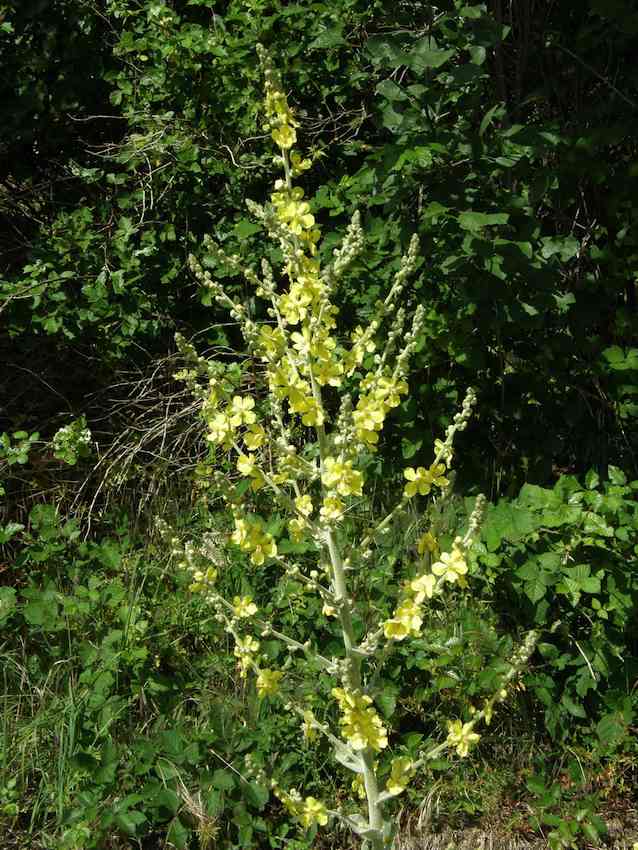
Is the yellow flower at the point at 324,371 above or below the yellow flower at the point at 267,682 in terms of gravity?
above

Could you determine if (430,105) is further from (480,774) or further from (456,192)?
(480,774)

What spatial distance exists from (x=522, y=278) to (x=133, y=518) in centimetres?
196

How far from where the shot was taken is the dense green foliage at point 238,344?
2.53 meters

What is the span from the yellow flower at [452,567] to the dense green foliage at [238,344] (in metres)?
0.48

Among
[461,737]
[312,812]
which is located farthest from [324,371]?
[312,812]

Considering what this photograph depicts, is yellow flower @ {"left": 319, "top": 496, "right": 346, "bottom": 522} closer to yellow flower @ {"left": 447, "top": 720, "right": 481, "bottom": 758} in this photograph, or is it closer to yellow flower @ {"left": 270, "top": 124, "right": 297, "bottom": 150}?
yellow flower @ {"left": 447, "top": 720, "right": 481, "bottom": 758}

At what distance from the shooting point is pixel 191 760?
2.26 m

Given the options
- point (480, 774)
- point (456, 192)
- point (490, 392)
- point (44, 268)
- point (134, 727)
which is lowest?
point (480, 774)

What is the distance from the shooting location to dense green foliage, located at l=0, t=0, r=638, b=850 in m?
2.53

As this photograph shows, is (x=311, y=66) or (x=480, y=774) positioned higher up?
(x=311, y=66)

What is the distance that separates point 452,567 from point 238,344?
2808 mm

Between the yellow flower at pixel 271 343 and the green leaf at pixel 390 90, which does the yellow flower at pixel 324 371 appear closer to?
the yellow flower at pixel 271 343

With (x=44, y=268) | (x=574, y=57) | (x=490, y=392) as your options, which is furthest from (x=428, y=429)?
(x=44, y=268)

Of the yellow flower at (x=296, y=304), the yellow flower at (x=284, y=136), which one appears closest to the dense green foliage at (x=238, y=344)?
the yellow flower at (x=296, y=304)
